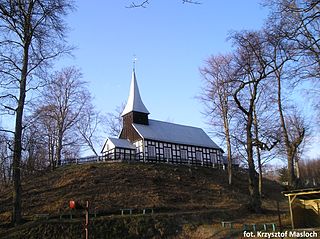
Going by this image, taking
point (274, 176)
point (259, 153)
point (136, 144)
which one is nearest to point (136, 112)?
point (136, 144)

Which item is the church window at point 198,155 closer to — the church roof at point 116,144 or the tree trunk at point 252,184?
the church roof at point 116,144

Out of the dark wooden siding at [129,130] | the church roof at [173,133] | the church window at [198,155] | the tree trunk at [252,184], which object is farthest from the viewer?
the church window at [198,155]

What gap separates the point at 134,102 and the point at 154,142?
603 cm

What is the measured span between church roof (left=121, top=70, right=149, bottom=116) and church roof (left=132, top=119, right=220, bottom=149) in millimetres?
2125

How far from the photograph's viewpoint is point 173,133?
4697 cm

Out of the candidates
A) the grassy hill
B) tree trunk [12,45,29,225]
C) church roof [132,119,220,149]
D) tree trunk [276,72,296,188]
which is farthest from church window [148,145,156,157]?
tree trunk [12,45,29,225]

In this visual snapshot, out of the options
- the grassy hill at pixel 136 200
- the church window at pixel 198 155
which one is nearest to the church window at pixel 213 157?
the church window at pixel 198 155

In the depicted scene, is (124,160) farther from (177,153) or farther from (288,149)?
(288,149)

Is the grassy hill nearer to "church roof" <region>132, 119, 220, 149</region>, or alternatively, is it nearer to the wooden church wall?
the wooden church wall

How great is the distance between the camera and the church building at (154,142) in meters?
41.9

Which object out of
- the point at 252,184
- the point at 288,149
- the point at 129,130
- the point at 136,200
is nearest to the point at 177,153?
the point at 129,130

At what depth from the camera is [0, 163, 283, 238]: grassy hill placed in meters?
18.9

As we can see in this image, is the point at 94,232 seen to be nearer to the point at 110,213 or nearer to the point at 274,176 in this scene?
the point at 110,213

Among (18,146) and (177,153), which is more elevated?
(177,153)
